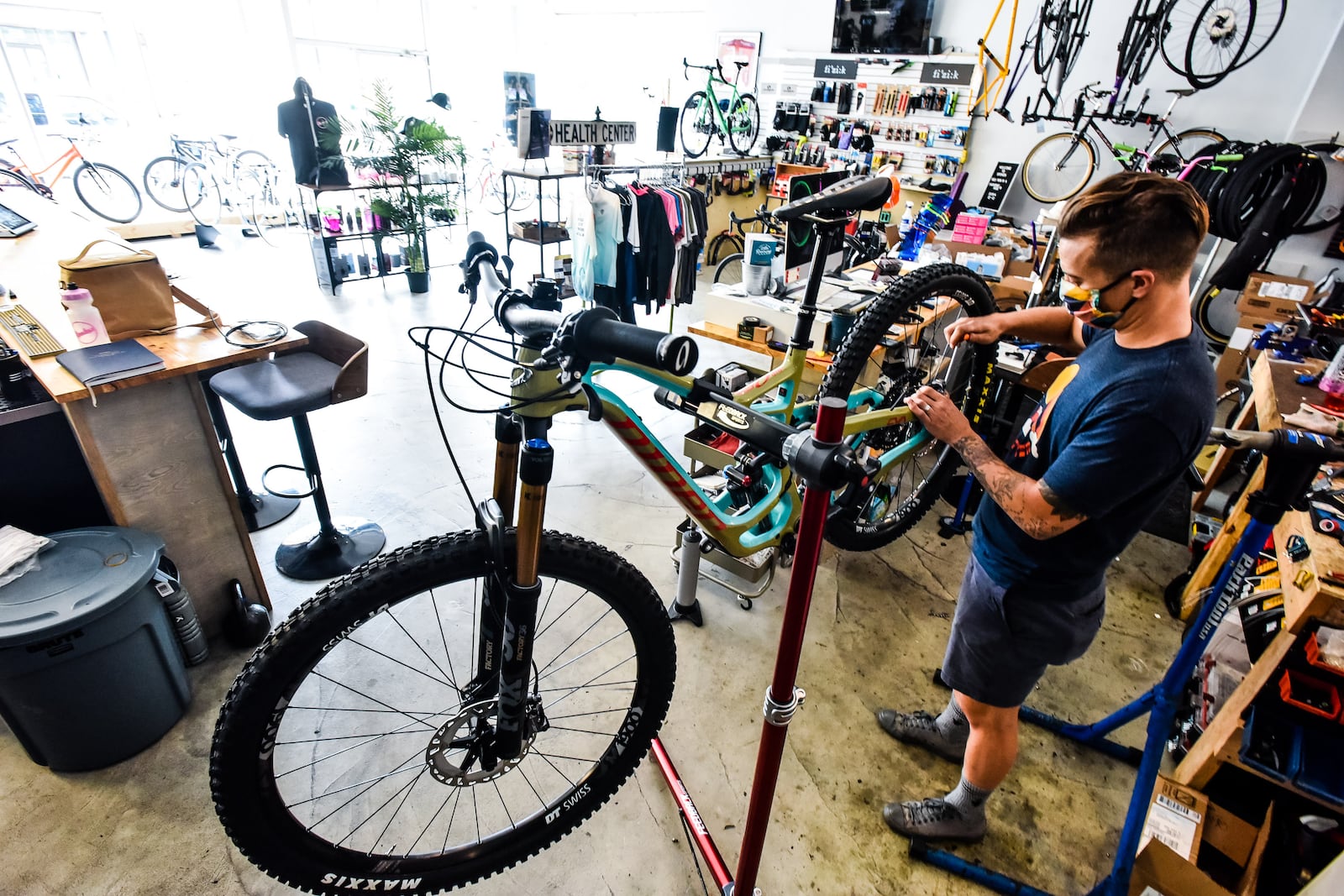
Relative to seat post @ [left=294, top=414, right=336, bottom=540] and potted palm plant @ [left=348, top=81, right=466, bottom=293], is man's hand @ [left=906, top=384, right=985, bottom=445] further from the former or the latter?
potted palm plant @ [left=348, top=81, right=466, bottom=293]

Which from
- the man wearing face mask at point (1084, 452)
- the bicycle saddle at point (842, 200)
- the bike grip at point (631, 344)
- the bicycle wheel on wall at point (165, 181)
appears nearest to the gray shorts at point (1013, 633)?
the man wearing face mask at point (1084, 452)

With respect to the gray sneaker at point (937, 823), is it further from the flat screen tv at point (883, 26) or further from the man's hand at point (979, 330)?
the flat screen tv at point (883, 26)

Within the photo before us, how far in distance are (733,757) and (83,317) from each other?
2322mm

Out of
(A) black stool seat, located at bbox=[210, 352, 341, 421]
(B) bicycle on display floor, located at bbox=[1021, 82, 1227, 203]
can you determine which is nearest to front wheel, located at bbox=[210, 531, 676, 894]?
(A) black stool seat, located at bbox=[210, 352, 341, 421]

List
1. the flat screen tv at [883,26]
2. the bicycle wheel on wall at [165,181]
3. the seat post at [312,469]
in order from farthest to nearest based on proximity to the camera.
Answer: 1. the bicycle wheel on wall at [165,181]
2. the flat screen tv at [883,26]
3. the seat post at [312,469]

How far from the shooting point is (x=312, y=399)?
2.09m

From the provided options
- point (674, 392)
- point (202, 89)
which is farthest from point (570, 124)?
point (202, 89)

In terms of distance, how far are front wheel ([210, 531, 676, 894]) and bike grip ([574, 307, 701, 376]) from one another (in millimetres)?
448

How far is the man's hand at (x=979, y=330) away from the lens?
1.75m

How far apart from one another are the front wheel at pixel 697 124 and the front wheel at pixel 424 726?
23.1 feet

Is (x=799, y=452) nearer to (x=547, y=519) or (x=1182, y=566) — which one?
(x=547, y=519)

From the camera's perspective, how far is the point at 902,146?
6.63 meters

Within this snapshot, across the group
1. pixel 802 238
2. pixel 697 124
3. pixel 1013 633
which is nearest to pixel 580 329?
pixel 1013 633

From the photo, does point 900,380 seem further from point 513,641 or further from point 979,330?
point 513,641
